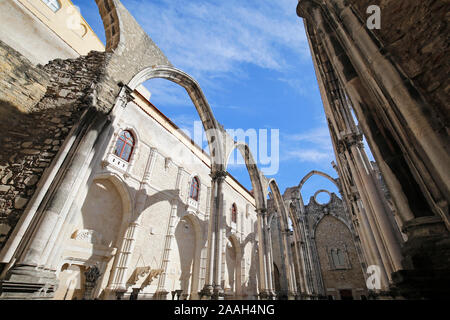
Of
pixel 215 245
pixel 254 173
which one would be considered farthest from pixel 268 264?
pixel 254 173

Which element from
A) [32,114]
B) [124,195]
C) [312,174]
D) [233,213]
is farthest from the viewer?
[312,174]

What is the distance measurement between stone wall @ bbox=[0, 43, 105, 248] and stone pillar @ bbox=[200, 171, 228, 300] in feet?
17.9

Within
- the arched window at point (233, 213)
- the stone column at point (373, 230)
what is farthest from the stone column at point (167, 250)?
the stone column at point (373, 230)

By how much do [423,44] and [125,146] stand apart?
10379 millimetres

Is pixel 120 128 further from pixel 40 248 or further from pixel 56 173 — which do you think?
pixel 40 248

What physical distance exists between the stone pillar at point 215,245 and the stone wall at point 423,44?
716cm

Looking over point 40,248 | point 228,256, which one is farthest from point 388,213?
point 228,256

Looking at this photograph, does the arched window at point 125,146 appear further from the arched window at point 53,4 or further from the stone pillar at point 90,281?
the arched window at point 53,4

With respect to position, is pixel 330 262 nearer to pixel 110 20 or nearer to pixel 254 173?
pixel 254 173

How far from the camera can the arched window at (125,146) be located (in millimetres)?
9570

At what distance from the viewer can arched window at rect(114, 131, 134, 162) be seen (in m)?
9.57

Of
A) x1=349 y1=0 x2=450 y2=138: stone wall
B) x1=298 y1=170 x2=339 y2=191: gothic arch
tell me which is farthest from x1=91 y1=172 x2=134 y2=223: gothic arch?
x1=298 y1=170 x2=339 y2=191: gothic arch

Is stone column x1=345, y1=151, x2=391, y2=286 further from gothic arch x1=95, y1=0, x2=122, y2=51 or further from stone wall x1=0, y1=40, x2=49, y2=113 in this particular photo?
stone wall x1=0, y1=40, x2=49, y2=113

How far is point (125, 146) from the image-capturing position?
992 centimetres
